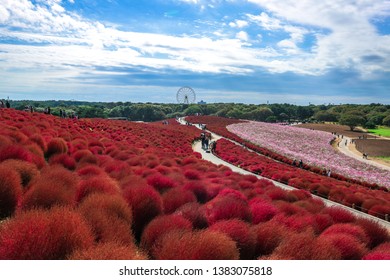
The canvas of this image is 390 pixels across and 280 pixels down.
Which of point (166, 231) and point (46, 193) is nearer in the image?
point (166, 231)

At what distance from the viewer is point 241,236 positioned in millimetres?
5676

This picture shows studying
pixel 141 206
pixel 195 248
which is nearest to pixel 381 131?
pixel 141 206

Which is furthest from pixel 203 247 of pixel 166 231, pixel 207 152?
pixel 207 152

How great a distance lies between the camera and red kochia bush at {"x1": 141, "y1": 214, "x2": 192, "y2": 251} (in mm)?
5159

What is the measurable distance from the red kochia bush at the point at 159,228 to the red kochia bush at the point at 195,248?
44 centimetres

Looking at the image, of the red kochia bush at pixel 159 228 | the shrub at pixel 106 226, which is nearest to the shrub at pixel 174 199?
the red kochia bush at pixel 159 228

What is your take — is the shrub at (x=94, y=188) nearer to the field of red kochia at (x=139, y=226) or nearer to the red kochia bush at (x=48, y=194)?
the field of red kochia at (x=139, y=226)

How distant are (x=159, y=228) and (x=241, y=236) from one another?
1.46 meters

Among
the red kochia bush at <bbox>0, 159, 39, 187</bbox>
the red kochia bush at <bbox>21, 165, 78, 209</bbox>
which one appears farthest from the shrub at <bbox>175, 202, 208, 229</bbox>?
the red kochia bush at <bbox>0, 159, 39, 187</bbox>

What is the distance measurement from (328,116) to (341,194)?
141 metres

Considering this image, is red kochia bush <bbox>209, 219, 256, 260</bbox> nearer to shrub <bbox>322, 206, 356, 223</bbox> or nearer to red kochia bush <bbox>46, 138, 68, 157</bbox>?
shrub <bbox>322, 206, 356, 223</bbox>

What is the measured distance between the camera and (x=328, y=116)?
148 m

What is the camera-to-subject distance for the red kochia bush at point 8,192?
5810 millimetres

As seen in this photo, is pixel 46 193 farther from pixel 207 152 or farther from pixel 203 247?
pixel 207 152
